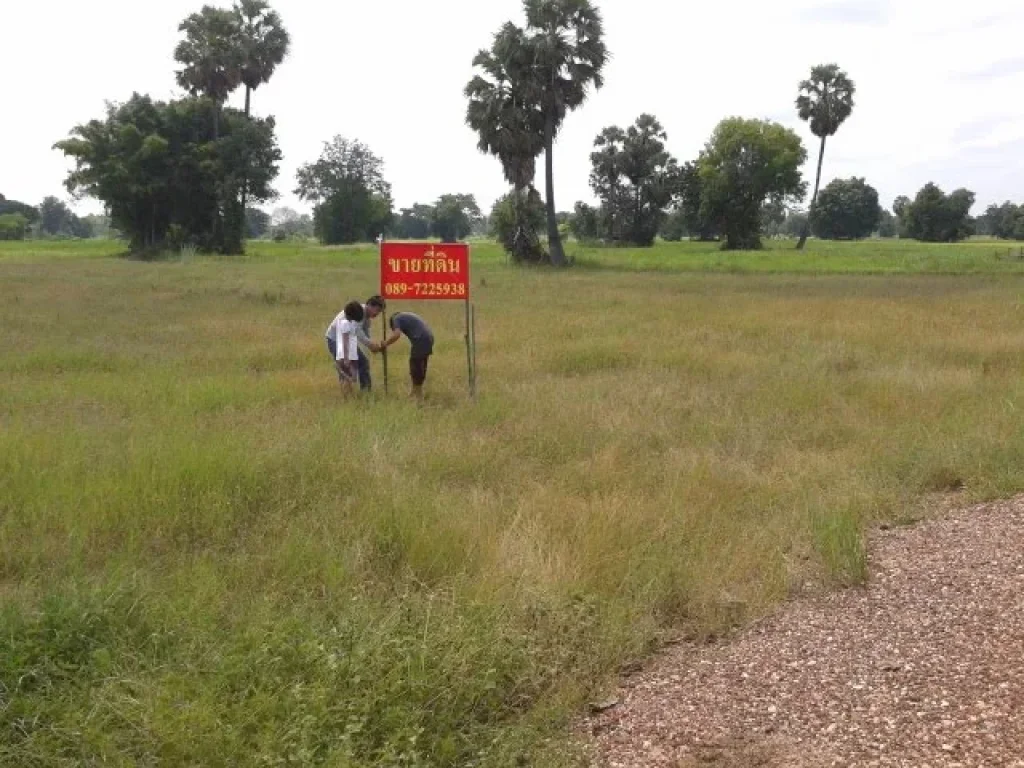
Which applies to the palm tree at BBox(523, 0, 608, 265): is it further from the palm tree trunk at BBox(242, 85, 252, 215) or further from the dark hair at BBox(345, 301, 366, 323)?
the dark hair at BBox(345, 301, 366, 323)

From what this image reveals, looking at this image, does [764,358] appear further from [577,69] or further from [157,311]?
[577,69]

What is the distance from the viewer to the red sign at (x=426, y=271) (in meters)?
10.6

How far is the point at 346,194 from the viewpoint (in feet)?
272

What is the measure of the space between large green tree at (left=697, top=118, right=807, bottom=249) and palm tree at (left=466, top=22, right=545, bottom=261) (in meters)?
29.6

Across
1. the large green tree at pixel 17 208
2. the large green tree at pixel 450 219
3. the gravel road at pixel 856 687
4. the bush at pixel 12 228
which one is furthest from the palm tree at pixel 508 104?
the large green tree at pixel 17 208

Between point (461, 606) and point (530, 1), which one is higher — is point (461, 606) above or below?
below

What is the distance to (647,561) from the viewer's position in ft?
17.3

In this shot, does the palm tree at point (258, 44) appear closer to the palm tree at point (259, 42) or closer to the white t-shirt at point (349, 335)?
the palm tree at point (259, 42)

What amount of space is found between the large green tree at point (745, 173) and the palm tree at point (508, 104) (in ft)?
97.1

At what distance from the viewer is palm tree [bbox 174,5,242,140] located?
51.4 meters

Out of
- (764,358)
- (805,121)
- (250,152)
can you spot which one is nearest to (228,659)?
(764,358)

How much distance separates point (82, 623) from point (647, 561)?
289 centimetres

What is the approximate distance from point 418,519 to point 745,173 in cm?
6547

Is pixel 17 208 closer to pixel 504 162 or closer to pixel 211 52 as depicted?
pixel 211 52
